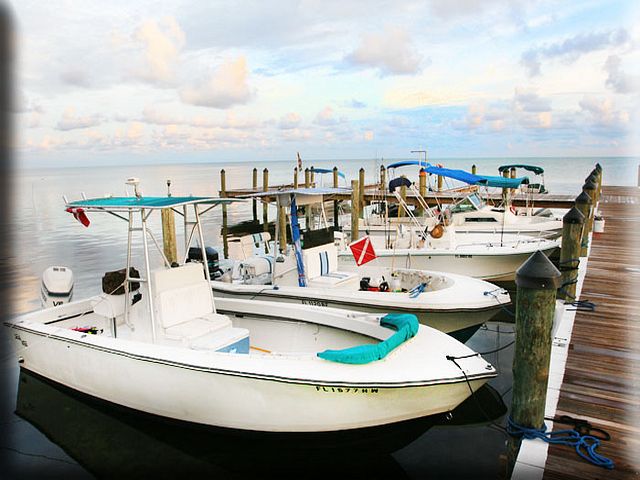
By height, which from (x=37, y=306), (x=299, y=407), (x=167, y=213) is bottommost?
(x=37, y=306)

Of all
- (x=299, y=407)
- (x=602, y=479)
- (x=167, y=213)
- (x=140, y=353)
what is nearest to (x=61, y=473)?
(x=140, y=353)

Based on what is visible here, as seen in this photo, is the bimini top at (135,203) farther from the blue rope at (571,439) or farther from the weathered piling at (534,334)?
the blue rope at (571,439)

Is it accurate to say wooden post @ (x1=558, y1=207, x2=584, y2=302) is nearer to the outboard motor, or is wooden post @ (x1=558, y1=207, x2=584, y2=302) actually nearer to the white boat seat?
the white boat seat

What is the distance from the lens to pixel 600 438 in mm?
3848

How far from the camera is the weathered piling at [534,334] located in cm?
391

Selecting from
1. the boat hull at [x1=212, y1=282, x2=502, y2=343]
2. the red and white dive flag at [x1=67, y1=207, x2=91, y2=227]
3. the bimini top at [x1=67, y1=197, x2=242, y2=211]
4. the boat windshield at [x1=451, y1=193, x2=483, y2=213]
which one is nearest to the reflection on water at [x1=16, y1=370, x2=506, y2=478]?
the boat hull at [x1=212, y1=282, x2=502, y2=343]

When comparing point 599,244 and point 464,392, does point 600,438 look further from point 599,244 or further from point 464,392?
point 599,244

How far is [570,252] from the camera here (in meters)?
7.28

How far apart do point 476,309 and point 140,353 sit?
532 centimetres

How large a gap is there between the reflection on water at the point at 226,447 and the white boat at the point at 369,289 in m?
1.75

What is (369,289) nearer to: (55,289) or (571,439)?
(55,289)

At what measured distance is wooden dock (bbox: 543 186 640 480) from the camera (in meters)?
3.60

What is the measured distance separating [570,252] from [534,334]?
389cm

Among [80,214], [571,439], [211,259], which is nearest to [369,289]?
[211,259]
